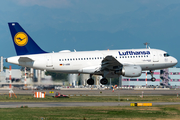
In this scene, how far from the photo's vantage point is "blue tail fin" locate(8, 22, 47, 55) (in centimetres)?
4800

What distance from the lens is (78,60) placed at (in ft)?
157

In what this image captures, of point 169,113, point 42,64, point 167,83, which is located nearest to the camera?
point 169,113

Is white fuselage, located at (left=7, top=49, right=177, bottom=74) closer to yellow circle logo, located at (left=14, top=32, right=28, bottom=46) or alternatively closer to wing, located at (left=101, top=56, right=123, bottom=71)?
wing, located at (left=101, top=56, right=123, bottom=71)

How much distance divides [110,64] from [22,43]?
14590 mm

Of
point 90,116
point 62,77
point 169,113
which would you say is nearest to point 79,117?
point 90,116

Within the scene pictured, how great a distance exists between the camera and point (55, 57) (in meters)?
47.6

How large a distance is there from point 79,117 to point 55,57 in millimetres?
21079

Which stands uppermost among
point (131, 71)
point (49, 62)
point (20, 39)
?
point (20, 39)

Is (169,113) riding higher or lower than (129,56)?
lower

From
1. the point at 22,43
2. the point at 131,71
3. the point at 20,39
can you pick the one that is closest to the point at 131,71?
the point at 131,71

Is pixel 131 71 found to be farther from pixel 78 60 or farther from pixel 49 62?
pixel 49 62

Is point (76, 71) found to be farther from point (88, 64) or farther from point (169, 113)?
point (169, 113)

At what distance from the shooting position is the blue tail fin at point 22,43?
4800cm

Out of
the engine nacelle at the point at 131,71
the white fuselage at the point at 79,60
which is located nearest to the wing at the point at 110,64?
the white fuselage at the point at 79,60
